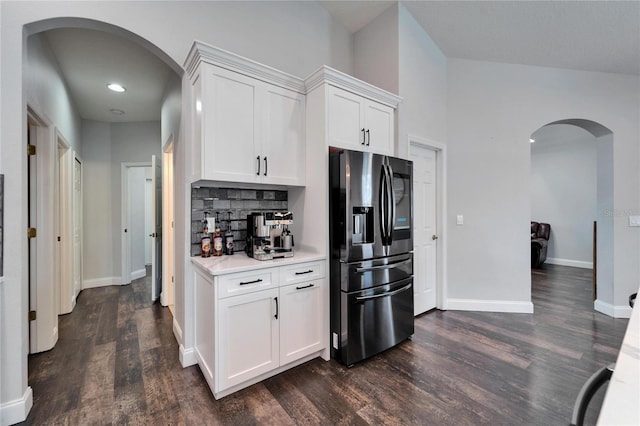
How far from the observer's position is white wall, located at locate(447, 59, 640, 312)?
11.4 ft

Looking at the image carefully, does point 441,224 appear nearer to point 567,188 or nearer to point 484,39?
point 484,39

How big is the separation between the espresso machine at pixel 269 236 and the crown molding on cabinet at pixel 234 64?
1117mm

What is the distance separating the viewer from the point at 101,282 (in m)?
4.81

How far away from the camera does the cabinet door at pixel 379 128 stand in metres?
2.70

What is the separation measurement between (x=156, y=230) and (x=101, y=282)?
6.01ft

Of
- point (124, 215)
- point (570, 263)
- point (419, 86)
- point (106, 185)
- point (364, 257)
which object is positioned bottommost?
point (570, 263)

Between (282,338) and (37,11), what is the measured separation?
106 inches

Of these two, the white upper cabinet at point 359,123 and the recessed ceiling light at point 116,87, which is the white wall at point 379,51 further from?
the recessed ceiling light at point 116,87

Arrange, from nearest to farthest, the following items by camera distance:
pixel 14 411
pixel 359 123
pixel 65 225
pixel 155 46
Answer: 1. pixel 14 411
2. pixel 155 46
3. pixel 359 123
4. pixel 65 225

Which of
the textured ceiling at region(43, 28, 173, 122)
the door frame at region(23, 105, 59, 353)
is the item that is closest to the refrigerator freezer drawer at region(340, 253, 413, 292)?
the door frame at region(23, 105, 59, 353)

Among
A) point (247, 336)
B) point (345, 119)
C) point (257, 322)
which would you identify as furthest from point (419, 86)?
point (247, 336)

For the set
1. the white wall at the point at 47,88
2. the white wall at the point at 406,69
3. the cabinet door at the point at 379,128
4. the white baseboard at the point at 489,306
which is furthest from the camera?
the white baseboard at the point at 489,306

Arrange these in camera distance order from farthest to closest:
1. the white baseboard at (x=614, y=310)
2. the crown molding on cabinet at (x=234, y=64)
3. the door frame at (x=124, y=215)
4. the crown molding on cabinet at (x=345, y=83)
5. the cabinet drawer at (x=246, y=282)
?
1. the door frame at (x=124, y=215)
2. the white baseboard at (x=614, y=310)
3. the crown molding on cabinet at (x=345, y=83)
4. the crown molding on cabinet at (x=234, y=64)
5. the cabinet drawer at (x=246, y=282)

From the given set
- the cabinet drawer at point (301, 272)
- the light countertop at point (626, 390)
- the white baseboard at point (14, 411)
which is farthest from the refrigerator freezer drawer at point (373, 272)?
the white baseboard at point (14, 411)
